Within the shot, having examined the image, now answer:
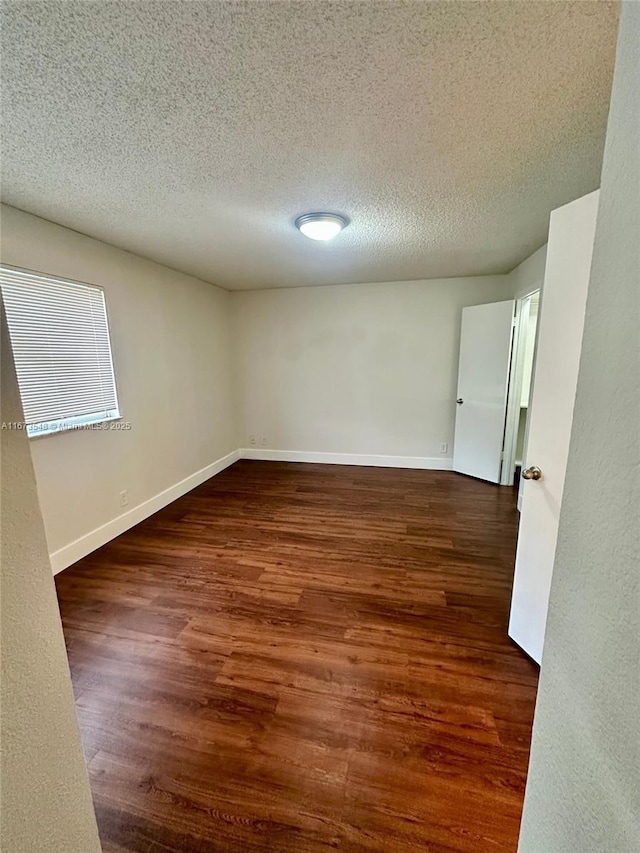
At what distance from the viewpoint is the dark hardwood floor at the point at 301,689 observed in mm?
1176

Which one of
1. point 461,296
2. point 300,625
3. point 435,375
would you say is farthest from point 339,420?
point 300,625

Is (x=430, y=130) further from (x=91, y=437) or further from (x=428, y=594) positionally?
(x=91, y=437)

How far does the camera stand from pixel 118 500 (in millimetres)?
3084

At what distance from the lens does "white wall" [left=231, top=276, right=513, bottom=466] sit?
445 centimetres

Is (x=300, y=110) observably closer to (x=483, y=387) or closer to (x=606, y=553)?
(x=606, y=553)

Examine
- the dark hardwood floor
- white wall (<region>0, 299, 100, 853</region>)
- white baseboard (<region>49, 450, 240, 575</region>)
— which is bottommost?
the dark hardwood floor

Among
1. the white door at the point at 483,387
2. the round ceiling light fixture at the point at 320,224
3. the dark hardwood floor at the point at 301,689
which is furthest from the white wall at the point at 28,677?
the white door at the point at 483,387

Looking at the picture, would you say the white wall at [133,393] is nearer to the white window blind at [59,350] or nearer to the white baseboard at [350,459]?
the white window blind at [59,350]

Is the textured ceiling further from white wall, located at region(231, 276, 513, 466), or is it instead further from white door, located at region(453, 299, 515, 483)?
white wall, located at region(231, 276, 513, 466)

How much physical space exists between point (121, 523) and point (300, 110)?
10.6ft

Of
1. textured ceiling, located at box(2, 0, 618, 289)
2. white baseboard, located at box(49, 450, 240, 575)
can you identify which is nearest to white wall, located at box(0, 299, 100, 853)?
textured ceiling, located at box(2, 0, 618, 289)

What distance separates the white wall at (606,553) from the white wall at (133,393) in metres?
2.95

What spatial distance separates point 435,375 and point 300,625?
354 cm

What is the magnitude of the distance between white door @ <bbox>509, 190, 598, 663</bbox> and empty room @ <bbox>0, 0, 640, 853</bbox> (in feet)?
0.05
